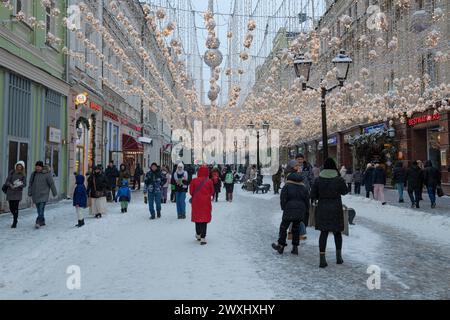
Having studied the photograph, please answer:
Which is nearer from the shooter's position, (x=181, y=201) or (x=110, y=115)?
(x=181, y=201)

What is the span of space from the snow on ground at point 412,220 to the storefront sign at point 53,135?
12592 millimetres

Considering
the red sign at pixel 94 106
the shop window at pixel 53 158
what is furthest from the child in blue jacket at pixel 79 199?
the red sign at pixel 94 106

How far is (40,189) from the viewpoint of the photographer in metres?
11.1

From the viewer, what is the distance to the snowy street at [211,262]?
5.38 m

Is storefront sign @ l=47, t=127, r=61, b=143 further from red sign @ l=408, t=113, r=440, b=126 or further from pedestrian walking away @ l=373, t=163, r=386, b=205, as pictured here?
red sign @ l=408, t=113, r=440, b=126

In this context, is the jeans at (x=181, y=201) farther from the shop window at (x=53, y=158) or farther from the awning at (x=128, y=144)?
the awning at (x=128, y=144)

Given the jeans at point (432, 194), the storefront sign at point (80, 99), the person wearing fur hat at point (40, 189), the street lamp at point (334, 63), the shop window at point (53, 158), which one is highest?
the storefront sign at point (80, 99)

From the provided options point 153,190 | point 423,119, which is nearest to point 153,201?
point 153,190

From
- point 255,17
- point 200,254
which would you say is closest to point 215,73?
point 255,17

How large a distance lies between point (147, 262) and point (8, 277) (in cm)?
203

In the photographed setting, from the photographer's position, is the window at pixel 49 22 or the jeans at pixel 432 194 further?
the window at pixel 49 22

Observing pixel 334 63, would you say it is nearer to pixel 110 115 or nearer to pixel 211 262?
pixel 211 262

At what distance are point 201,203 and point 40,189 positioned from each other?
15.9 ft

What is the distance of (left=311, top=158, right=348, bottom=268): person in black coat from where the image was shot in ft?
22.2
